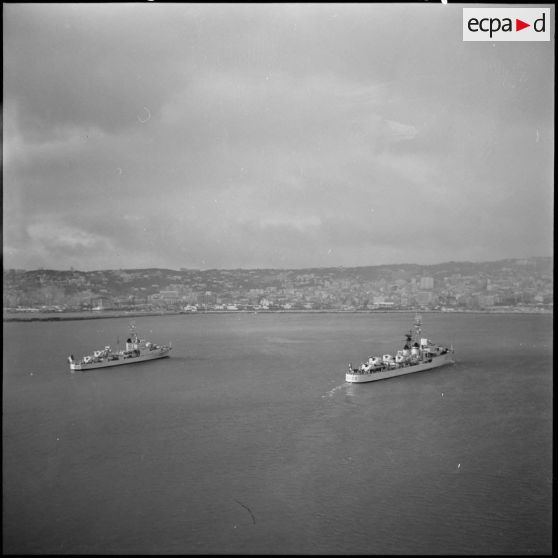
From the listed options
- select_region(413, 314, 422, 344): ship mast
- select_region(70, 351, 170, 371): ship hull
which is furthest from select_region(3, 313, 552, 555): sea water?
select_region(413, 314, 422, 344): ship mast

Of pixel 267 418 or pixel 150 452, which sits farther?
pixel 267 418

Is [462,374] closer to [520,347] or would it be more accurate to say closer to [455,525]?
[520,347]

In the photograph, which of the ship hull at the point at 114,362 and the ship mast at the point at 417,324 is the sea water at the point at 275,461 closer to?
the ship hull at the point at 114,362

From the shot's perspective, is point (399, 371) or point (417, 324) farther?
point (417, 324)

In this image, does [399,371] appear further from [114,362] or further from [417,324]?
[114,362]

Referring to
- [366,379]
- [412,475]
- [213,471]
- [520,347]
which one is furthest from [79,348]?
[520,347]

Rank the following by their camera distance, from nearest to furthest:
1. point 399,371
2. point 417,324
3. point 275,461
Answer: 1. point 275,461
2. point 399,371
3. point 417,324

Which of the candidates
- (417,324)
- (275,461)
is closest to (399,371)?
(417,324)
